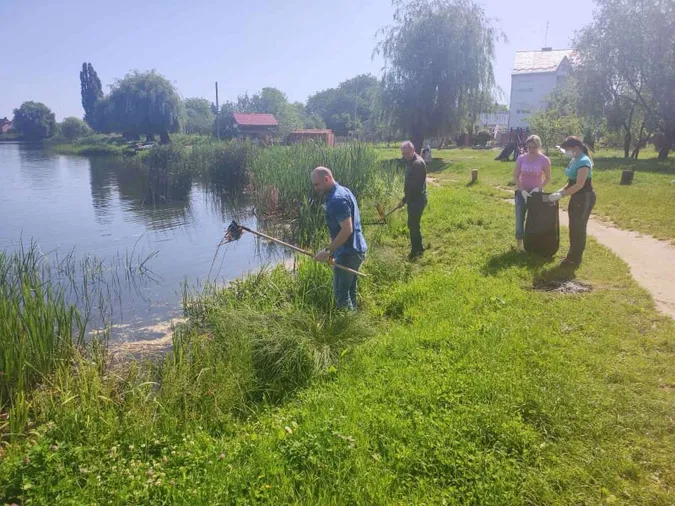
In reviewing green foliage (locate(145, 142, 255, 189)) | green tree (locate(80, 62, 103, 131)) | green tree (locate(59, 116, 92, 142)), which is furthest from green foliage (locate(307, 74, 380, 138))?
green foliage (locate(145, 142, 255, 189))

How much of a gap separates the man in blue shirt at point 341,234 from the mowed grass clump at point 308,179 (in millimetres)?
5593

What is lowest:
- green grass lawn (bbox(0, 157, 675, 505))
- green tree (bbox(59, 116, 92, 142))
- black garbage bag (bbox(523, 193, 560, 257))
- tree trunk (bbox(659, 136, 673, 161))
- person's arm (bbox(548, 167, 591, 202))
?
green grass lawn (bbox(0, 157, 675, 505))

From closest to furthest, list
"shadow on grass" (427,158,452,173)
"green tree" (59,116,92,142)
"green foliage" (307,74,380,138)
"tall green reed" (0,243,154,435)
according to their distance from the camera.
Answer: "tall green reed" (0,243,154,435) → "shadow on grass" (427,158,452,173) → "green tree" (59,116,92,142) → "green foliage" (307,74,380,138)

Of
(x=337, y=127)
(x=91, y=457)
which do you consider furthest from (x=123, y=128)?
(x=91, y=457)

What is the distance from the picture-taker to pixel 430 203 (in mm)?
12453

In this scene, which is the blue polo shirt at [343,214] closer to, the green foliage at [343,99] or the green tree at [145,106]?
the green tree at [145,106]

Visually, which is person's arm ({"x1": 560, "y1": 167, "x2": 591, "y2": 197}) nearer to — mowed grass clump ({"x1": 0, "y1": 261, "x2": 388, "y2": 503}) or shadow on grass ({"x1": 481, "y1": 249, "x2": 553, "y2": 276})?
shadow on grass ({"x1": 481, "y1": 249, "x2": 553, "y2": 276})

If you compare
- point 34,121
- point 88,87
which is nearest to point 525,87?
point 88,87

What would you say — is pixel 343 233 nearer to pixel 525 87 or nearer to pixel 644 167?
pixel 644 167

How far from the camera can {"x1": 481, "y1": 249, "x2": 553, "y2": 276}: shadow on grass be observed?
687 cm

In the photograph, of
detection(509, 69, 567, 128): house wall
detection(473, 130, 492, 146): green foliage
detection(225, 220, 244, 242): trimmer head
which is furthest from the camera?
detection(509, 69, 567, 128): house wall

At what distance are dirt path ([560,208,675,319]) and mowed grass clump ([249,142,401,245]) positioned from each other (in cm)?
549

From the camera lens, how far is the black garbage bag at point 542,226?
697 cm

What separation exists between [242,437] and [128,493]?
894 mm
